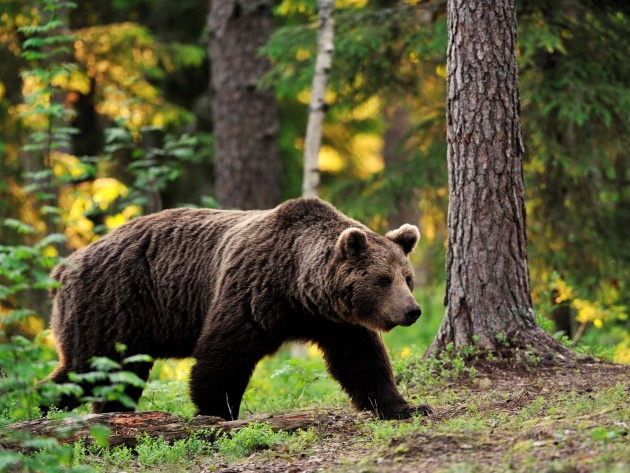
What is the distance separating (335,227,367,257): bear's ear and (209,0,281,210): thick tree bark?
745cm

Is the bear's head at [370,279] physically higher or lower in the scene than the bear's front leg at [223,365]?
higher

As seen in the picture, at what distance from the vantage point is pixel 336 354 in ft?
24.6

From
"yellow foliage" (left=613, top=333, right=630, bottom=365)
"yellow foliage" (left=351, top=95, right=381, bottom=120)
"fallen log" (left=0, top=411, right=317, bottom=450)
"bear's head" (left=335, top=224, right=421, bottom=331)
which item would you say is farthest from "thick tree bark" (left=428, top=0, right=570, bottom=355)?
"yellow foliage" (left=613, top=333, right=630, bottom=365)

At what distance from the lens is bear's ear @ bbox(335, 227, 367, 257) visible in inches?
273

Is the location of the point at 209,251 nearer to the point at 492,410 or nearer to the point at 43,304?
the point at 492,410

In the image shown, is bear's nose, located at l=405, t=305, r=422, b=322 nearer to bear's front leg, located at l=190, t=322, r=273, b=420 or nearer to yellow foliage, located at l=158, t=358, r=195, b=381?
bear's front leg, located at l=190, t=322, r=273, b=420

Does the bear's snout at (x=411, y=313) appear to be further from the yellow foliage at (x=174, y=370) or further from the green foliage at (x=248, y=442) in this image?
the yellow foliage at (x=174, y=370)

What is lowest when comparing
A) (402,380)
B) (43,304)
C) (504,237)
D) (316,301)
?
(43,304)

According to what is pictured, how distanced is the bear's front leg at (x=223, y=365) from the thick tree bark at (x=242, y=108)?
7.54 meters

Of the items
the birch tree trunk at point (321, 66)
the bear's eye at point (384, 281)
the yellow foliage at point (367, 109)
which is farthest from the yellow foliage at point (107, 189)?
the bear's eye at point (384, 281)

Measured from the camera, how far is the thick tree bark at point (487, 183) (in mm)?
7473

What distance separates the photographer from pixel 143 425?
20.9 ft

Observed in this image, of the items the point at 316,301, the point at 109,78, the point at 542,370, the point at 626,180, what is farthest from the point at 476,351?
the point at 109,78

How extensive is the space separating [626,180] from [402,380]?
5.66 m
